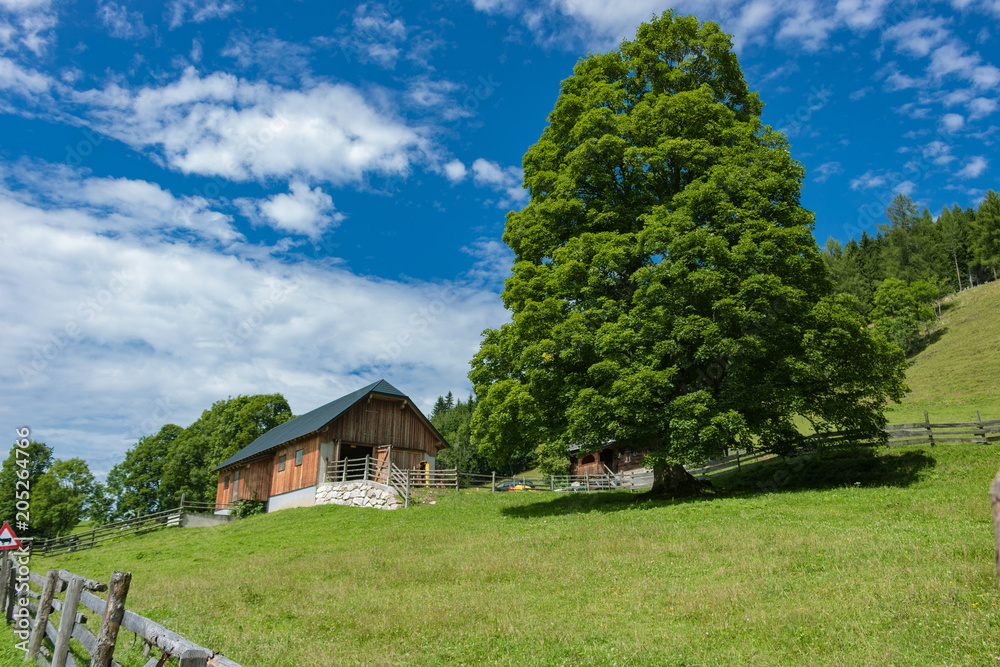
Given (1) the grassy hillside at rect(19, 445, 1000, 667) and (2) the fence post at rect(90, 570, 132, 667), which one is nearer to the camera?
(2) the fence post at rect(90, 570, 132, 667)

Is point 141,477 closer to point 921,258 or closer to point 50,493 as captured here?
point 50,493

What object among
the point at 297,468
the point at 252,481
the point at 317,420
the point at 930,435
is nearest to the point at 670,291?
the point at 930,435

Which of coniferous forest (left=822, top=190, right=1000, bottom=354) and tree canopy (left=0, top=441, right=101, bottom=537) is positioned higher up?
coniferous forest (left=822, top=190, right=1000, bottom=354)

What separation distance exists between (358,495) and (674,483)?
17.4 meters

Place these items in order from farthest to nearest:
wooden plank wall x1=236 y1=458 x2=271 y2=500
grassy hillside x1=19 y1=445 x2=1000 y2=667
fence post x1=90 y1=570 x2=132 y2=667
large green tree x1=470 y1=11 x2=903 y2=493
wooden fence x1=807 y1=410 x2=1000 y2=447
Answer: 1. wooden plank wall x1=236 y1=458 x2=271 y2=500
2. wooden fence x1=807 y1=410 x2=1000 y2=447
3. large green tree x1=470 y1=11 x2=903 y2=493
4. grassy hillside x1=19 y1=445 x2=1000 y2=667
5. fence post x1=90 y1=570 x2=132 y2=667

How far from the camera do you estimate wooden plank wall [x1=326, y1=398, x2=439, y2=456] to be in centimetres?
3502

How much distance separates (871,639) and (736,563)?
4.43 metres

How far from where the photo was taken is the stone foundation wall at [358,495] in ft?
97.1

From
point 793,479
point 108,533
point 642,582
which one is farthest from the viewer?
point 108,533

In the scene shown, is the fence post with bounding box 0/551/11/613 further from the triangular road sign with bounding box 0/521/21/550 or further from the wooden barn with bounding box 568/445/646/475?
the wooden barn with bounding box 568/445/646/475

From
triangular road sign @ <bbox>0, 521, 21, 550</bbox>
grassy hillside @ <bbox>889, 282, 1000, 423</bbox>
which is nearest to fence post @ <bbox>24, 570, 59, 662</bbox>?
triangular road sign @ <bbox>0, 521, 21, 550</bbox>

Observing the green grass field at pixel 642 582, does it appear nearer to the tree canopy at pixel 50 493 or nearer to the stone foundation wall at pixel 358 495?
the stone foundation wall at pixel 358 495

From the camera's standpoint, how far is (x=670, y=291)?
19.0 metres

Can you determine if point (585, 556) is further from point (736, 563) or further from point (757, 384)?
point (757, 384)
